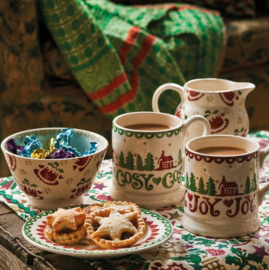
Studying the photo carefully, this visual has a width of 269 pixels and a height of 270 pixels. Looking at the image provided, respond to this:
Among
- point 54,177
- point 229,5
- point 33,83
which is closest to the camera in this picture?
point 54,177

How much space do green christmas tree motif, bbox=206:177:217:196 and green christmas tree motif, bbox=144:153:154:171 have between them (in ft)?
0.42

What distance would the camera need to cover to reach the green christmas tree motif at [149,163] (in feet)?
2.57

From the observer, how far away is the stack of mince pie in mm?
635

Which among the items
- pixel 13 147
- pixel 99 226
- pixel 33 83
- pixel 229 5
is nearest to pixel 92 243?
pixel 99 226

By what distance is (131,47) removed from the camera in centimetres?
176

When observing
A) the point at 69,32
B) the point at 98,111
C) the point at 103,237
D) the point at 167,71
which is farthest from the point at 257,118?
the point at 103,237

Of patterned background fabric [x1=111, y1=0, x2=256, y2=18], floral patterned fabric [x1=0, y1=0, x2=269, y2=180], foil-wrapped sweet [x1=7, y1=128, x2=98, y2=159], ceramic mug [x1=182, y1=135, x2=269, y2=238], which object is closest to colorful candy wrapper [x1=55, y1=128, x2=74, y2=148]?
foil-wrapped sweet [x1=7, y1=128, x2=98, y2=159]

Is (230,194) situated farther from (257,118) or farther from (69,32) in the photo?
(257,118)

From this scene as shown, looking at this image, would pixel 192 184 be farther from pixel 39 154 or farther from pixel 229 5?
pixel 229 5

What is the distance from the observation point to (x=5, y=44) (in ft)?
5.16

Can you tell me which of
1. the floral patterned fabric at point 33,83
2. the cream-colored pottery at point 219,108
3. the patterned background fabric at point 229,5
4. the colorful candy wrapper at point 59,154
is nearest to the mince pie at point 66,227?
the colorful candy wrapper at point 59,154

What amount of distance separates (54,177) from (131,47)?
42.8 inches

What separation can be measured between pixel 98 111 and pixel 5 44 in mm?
416

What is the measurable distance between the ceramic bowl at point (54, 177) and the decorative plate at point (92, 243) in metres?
0.05
